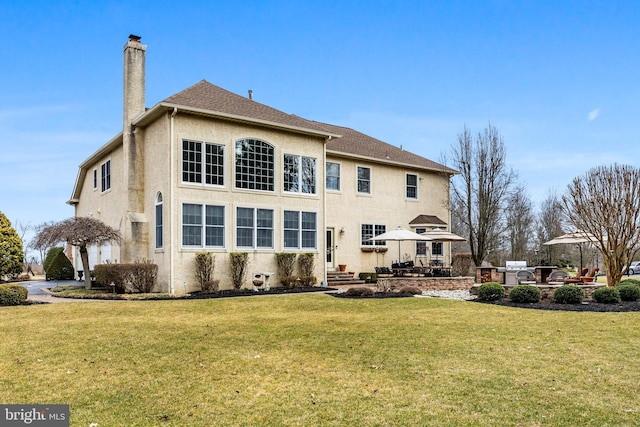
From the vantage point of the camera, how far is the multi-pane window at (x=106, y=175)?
22625 mm

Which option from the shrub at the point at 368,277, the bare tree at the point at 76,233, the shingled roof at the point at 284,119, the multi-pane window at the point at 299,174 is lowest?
the shrub at the point at 368,277

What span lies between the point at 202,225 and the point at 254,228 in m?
2.11

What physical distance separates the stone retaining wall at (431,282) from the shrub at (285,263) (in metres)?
3.49

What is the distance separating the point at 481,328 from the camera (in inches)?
386

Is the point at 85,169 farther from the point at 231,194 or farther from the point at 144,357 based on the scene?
the point at 144,357

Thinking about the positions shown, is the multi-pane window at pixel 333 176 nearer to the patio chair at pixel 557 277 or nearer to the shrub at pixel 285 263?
the shrub at pixel 285 263

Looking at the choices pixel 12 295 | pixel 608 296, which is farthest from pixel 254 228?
pixel 608 296

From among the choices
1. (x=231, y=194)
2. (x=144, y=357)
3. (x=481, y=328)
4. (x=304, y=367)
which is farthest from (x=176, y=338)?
(x=231, y=194)

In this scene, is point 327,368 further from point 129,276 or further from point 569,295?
point 129,276

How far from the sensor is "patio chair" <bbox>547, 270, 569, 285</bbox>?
62.6 ft

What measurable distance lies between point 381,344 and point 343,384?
228cm

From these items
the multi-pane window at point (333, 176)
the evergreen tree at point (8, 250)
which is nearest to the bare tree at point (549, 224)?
the multi-pane window at point (333, 176)

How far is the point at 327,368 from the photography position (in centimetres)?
678

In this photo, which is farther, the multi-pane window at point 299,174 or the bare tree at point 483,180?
the bare tree at point 483,180
